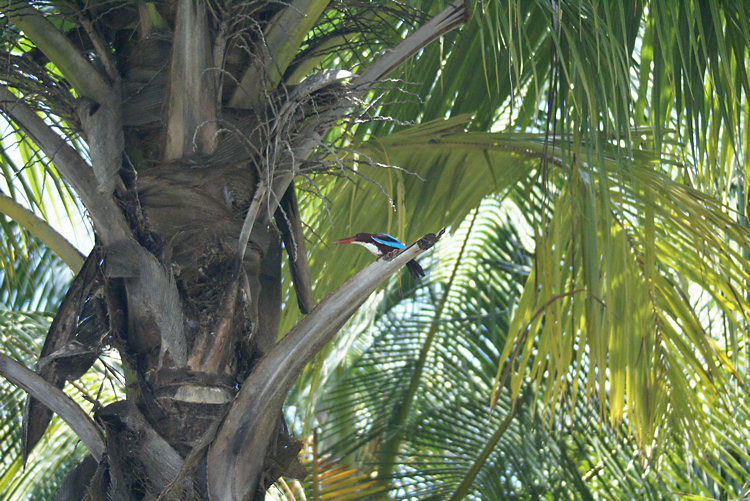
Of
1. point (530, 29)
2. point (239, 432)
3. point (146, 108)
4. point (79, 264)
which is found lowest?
point (239, 432)

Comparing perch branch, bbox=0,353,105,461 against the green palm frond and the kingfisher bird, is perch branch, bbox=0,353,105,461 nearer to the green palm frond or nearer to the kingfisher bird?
the kingfisher bird

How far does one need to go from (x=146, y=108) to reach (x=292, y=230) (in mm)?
528

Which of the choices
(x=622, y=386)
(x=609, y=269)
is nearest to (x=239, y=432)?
(x=609, y=269)

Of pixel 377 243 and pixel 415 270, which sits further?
pixel 415 270

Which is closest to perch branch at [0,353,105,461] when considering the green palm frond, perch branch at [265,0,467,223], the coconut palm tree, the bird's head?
the coconut palm tree

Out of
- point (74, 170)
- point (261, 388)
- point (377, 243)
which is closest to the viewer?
point (261, 388)

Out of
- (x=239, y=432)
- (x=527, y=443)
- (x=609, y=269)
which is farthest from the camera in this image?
(x=527, y=443)

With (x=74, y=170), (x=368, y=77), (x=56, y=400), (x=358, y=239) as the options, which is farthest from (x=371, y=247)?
(x=56, y=400)

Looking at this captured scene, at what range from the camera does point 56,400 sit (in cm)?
211

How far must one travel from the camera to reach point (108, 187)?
227cm

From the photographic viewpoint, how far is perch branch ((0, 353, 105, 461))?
2.07 meters

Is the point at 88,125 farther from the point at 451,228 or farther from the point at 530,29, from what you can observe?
the point at 530,29

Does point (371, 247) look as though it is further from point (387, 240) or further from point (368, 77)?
point (368, 77)

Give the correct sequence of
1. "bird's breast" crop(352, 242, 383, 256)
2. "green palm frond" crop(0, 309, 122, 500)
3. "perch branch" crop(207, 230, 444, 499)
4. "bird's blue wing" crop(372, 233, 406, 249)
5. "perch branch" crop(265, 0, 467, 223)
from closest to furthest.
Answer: "perch branch" crop(207, 230, 444, 499) → "perch branch" crop(265, 0, 467, 223) → "bird's blue wing" crop(372, 233, 406, 249) → "bird's breast" crop(352, 242, 383, 256) → "green palm frond" crop(0, 309, 122, 500)
